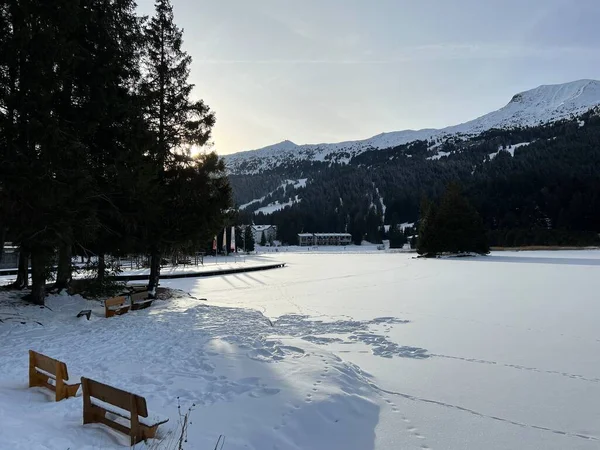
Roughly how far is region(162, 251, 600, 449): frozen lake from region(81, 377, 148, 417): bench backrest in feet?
8.16

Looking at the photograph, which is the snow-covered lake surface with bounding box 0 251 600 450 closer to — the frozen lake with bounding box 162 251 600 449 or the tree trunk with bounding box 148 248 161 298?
A: the frozen lake with bounding box 162 251 600 449

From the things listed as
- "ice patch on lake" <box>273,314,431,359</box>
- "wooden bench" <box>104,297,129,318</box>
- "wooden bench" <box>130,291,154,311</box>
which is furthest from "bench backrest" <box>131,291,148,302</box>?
"ice patch on lake" <box>273,314,431,359</box>

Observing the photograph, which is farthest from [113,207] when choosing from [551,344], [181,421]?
[551,344]

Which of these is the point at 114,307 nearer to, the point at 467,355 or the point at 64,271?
the point at 64,271

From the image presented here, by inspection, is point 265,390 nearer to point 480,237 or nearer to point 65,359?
point 65,359

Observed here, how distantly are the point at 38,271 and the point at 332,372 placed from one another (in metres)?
8.32

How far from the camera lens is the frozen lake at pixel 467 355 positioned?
496 centimetres

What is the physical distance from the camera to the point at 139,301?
1360 cm

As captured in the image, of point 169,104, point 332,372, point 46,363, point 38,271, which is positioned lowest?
point 332,372

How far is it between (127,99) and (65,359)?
304 inches

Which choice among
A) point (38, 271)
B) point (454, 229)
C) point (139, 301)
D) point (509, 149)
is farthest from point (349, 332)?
→ point (509, 149)

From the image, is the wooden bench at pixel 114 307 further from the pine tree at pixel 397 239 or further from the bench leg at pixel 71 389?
the pine tree at pixel 397 239

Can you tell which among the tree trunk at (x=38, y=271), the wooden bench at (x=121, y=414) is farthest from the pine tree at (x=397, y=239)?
the wooden bench at (x=121, y=414)

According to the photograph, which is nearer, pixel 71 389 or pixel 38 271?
pixel 71 389
